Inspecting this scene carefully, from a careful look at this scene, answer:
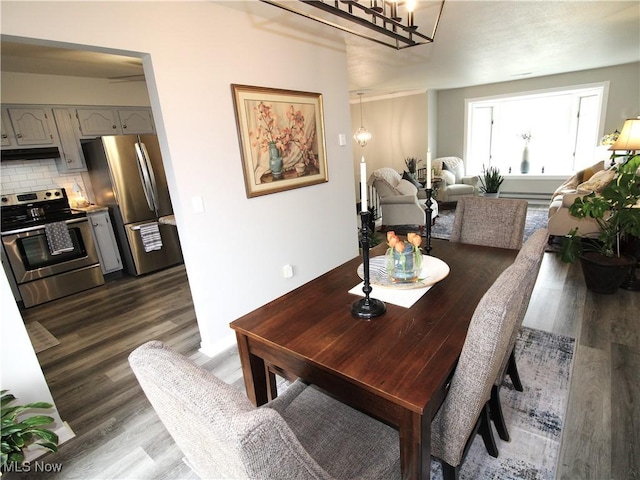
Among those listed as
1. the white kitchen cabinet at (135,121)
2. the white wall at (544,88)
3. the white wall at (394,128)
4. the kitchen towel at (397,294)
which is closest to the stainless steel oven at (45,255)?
the white kitchen cabinet at (135,121)

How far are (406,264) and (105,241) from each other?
3943mm

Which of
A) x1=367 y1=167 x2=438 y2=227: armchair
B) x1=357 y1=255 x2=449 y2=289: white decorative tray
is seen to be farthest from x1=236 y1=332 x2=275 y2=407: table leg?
x1=367 y1=167 x2=438 y2=227: armchair

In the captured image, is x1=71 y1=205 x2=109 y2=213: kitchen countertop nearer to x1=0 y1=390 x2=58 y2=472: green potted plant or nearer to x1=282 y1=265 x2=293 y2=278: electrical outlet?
x1=282 y1=265 x2=293 y2=278: electrical outlet

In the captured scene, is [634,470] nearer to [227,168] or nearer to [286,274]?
[286,274]

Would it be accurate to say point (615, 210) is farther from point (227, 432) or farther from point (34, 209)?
point (34, 209)

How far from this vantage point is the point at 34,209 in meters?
3.68

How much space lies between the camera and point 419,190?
5844 mm

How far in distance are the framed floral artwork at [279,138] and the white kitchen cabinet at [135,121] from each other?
272 centimetres

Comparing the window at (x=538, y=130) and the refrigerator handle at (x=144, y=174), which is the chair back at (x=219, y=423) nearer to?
the refrigerator handle at (x=144, y=174)

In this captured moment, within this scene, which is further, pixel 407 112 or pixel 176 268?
pixel 407 112

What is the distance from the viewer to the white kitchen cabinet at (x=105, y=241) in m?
3.98

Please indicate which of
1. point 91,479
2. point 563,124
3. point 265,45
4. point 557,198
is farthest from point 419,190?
point 91,479

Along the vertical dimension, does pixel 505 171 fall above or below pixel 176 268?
above

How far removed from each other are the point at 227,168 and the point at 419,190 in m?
4.24
